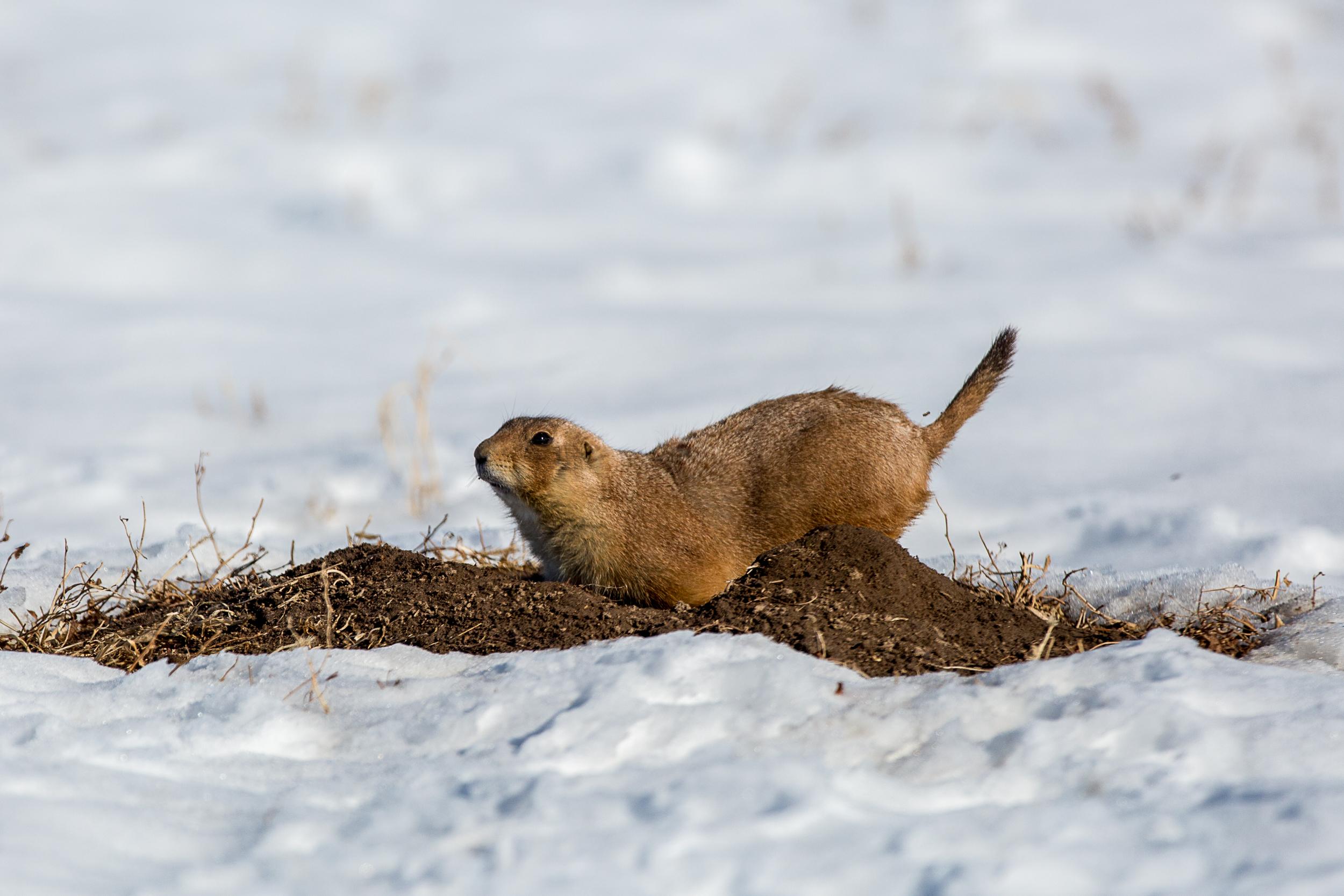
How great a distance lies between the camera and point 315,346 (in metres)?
12.3

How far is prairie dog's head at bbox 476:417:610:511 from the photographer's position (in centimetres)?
518

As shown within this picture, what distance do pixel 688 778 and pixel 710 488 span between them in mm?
2715

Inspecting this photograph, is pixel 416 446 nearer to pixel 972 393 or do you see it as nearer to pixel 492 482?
pixel 492 482

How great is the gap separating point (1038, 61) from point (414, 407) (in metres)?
11.5

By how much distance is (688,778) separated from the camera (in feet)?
9.32

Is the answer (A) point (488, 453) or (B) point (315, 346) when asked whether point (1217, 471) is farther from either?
(B) point (315, 346)

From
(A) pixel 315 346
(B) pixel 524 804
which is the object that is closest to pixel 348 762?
(B) pixel 524 804

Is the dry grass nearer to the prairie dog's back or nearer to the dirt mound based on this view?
the dirt mound

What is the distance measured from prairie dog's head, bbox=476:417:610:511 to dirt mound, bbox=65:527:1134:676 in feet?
1.65

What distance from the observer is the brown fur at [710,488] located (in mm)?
5219

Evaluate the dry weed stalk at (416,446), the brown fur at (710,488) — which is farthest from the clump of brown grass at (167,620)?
the dry weed stalk at (416,446)

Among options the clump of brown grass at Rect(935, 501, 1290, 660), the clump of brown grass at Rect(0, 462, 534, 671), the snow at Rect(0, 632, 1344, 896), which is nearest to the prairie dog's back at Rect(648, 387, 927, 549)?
the clump of brown grass at Rect(935, 501, 1290, 660)

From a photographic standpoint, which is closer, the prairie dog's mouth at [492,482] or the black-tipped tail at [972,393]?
the prairie dog's mouth at [492,482]

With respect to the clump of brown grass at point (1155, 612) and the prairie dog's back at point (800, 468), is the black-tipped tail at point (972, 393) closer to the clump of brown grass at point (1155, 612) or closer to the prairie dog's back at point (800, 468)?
the prairie dog's back at point (800, 468)
